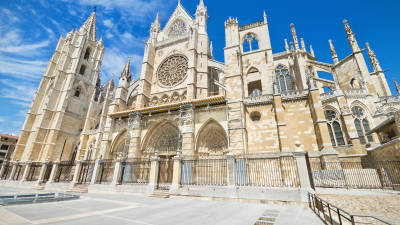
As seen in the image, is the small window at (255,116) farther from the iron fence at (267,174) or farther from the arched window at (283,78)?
the arched window at (283,78)

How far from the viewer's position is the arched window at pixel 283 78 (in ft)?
62.9

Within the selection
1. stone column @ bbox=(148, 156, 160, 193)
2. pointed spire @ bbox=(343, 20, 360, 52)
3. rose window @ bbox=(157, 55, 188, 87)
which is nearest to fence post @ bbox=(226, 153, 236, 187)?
stone column @ bbox=(148, 156, 160, 193)

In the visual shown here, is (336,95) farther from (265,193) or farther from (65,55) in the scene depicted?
(65,55)

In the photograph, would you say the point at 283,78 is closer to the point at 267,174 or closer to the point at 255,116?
the point at 255,116

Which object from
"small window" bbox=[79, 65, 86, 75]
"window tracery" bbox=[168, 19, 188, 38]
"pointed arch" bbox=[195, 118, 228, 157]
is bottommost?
"pointed arch" bbox=[195, 118, 228, 157]

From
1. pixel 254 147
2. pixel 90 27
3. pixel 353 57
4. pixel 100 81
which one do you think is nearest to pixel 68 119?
pixel 100 81

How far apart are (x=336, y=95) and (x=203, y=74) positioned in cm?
1142

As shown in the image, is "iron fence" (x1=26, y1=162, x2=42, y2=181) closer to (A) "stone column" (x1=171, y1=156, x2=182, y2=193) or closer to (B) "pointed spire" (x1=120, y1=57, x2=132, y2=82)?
(B) "pointed spire" (x1=120, y1=57, x2=132, y2=82)

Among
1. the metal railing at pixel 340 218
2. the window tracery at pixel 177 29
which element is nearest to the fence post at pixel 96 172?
the metal railing at pixel 340 218

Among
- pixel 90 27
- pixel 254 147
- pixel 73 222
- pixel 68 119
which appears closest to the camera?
pixel 73 222

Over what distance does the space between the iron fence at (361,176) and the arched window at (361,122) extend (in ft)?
16.2

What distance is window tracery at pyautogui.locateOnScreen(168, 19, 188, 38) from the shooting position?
22803mm

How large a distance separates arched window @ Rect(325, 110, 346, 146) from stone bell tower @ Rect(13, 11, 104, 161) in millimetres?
28826

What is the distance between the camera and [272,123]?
11.9 m
